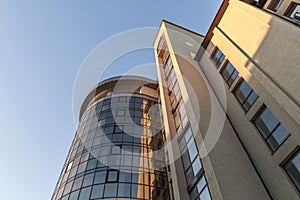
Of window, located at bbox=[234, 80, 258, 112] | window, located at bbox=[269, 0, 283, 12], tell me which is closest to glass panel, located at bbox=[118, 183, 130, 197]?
window, located at bbox=[234, 80, 258, 112]

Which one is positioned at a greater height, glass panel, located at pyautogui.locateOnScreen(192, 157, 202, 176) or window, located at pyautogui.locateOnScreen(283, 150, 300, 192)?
glass panel, located at pyautogui.locateOnScreen(192, 157, 202, 176)

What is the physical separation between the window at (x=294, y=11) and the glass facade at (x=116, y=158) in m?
14.9

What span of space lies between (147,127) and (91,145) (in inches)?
241

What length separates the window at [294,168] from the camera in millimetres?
9898

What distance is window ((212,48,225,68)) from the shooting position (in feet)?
59.8

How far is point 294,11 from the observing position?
1265 centimetres

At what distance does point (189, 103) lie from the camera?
15961 millimetres

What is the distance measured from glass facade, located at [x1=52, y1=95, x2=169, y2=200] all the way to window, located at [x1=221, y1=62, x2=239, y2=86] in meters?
9.66

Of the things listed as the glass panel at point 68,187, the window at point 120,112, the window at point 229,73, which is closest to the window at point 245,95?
the window at point 229,73

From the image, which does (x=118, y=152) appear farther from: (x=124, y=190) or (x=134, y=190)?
(x=134, y=190)

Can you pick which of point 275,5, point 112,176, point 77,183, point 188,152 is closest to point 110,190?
point 112,176

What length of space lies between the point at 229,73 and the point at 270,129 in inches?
231

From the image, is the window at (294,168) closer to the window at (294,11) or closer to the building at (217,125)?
the building at (217,125)

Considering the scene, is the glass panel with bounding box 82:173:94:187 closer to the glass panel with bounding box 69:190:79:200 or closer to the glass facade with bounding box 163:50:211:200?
the glass panel with bounding box 69:190:79:200
